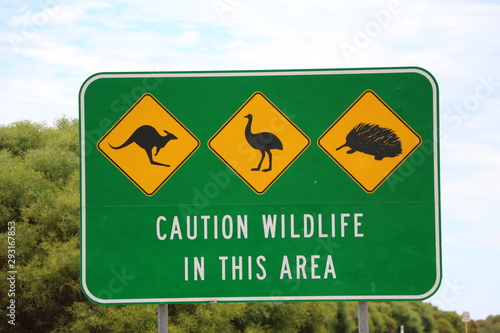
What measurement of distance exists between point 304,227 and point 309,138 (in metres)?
0.83

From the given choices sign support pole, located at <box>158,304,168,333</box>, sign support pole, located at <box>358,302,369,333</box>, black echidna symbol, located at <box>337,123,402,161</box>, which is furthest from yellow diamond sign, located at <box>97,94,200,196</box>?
sign support pole, located at <box>358,302,369,333</box>

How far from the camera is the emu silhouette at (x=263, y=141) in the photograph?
5.84 meters

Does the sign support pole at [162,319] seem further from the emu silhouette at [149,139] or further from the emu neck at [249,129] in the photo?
the emu neck at [249,129]

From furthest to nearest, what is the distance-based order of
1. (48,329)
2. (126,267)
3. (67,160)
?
(67,160)
(48,329)
(126,267)

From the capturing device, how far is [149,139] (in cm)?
580

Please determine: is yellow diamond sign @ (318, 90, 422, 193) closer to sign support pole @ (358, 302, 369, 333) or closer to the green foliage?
sign support pole @ (358, 302, 369, 333)

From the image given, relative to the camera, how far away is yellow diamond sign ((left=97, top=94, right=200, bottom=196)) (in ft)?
19.1

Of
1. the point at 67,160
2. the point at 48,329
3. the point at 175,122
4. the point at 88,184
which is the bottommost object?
the point at 48,329

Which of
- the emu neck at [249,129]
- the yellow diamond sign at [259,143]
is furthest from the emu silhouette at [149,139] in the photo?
the emu neck at [249,129]

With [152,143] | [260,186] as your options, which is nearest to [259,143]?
[260,186]

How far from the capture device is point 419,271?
→ 5.81 metres

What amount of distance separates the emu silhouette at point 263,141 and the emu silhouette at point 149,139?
704 millimetres

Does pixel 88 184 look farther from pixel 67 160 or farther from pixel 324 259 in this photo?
pixel 67 160

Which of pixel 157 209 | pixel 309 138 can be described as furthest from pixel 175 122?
pixel 309 138
